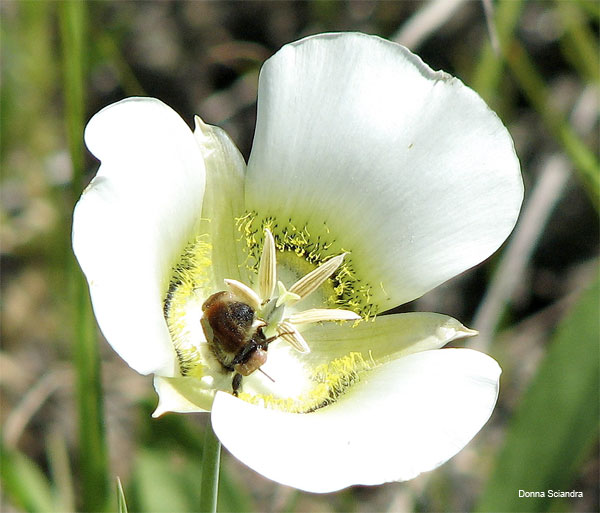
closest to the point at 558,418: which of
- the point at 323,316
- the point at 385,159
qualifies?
the point at 323,316

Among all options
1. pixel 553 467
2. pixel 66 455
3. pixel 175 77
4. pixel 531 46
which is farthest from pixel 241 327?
pixel 531 46

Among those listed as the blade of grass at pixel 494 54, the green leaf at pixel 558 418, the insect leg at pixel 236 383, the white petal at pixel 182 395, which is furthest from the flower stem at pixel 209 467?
the blade of grass at pixel 494 54

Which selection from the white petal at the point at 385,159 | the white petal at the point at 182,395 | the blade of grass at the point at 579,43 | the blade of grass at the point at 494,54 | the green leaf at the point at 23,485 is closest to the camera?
the white petal at the point at 182,395

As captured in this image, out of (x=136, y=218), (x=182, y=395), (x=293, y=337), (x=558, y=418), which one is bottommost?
(x=558, y=418)

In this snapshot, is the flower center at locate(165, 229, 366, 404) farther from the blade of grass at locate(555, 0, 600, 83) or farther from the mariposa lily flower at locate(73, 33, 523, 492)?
the blade of grass at locate(555, 0, 600, 83)

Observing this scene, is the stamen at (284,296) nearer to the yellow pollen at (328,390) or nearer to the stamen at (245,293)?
the stamen at (245,293)

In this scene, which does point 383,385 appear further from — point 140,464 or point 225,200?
point 140,464

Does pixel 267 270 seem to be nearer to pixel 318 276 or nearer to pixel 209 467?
pixel 318 276
